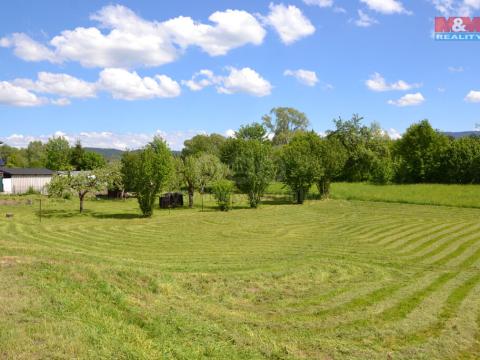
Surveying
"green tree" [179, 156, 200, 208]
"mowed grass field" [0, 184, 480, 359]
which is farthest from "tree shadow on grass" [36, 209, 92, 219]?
"mowed grass field" [0, 184, 480, 359]

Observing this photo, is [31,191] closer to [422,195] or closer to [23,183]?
[23,183]

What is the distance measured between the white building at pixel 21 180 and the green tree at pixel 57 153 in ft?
92.8

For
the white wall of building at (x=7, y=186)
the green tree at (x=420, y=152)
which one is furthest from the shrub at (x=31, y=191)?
the green tree at (x=420, y=152)

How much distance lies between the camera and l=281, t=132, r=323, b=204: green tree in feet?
165

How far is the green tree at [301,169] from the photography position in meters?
50.3

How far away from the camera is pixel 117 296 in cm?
1001

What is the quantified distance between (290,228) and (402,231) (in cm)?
795

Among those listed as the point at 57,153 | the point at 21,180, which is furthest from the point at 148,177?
the point at 57,153

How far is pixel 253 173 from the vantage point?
47156 millimetres

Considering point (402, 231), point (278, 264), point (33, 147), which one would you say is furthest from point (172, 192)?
point (33, 147)

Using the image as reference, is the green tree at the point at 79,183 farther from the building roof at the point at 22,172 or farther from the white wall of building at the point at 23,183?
the building roof at the point at 22,172

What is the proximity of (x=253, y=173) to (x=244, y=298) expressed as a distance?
114 feet

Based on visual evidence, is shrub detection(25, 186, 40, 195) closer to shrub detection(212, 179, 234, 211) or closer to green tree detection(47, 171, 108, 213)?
green tree detection(47, 171, 108, 213)

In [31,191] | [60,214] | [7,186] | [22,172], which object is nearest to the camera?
[60,214]
